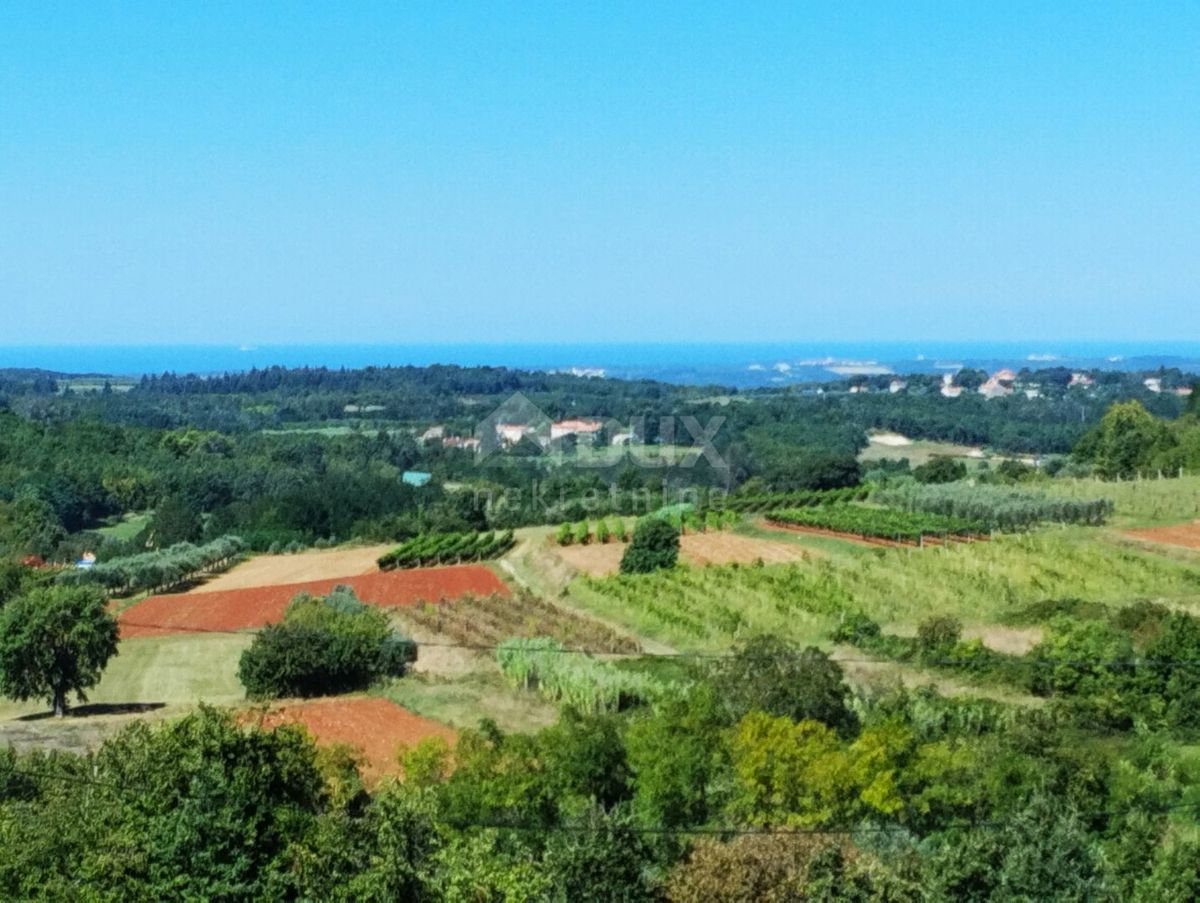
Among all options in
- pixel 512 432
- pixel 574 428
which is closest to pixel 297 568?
pixel 512 432

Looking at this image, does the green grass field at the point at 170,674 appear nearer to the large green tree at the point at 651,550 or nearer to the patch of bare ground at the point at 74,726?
the patch of bare ground at the point at 74,726

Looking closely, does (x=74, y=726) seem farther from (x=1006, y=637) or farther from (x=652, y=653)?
(x=1006, y=637)

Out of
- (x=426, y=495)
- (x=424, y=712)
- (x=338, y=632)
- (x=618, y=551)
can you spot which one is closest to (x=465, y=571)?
(x=618, y=551)

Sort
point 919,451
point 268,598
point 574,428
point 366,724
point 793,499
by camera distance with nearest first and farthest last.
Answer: point 366,724, point 268,598, point 793,499, point 919,451, point 574,428

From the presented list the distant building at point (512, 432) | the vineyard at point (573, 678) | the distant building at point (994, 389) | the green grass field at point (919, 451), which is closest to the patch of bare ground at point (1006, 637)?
the vineyard at point (573, 678)

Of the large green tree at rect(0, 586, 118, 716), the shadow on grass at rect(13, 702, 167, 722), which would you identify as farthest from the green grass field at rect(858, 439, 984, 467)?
the large green tree at rect(0, 586, 118, 716)

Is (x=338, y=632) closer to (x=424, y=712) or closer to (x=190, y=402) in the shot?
(x=424, y=712)
